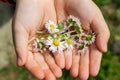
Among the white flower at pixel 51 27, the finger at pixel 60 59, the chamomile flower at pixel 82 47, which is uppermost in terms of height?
the white flower at pixel 51 27

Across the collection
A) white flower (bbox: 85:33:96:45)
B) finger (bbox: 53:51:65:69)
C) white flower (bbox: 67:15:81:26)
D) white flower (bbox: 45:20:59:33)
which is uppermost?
white flower (bbox: 67:15:81:26)

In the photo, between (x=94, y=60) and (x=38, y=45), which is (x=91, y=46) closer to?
(x=94, y=60)

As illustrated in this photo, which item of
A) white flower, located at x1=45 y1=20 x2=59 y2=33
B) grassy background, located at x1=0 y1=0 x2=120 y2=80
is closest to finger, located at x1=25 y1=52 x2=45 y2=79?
white flower, located at x1=45 y1=20 x2=59 y2=33

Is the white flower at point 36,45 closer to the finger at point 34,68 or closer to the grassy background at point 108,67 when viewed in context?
the finger at point 34,68

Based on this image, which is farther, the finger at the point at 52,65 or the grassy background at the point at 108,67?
the grassy background at the point at 108,67

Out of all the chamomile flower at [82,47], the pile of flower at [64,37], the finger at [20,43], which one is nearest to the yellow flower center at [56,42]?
the pile of flower at [64,37]

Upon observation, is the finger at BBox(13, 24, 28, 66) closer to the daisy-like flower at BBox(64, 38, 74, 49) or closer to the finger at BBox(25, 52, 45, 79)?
the finger at BBox(25, 52, 45, 79)

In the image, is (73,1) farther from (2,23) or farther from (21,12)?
(2,23)
